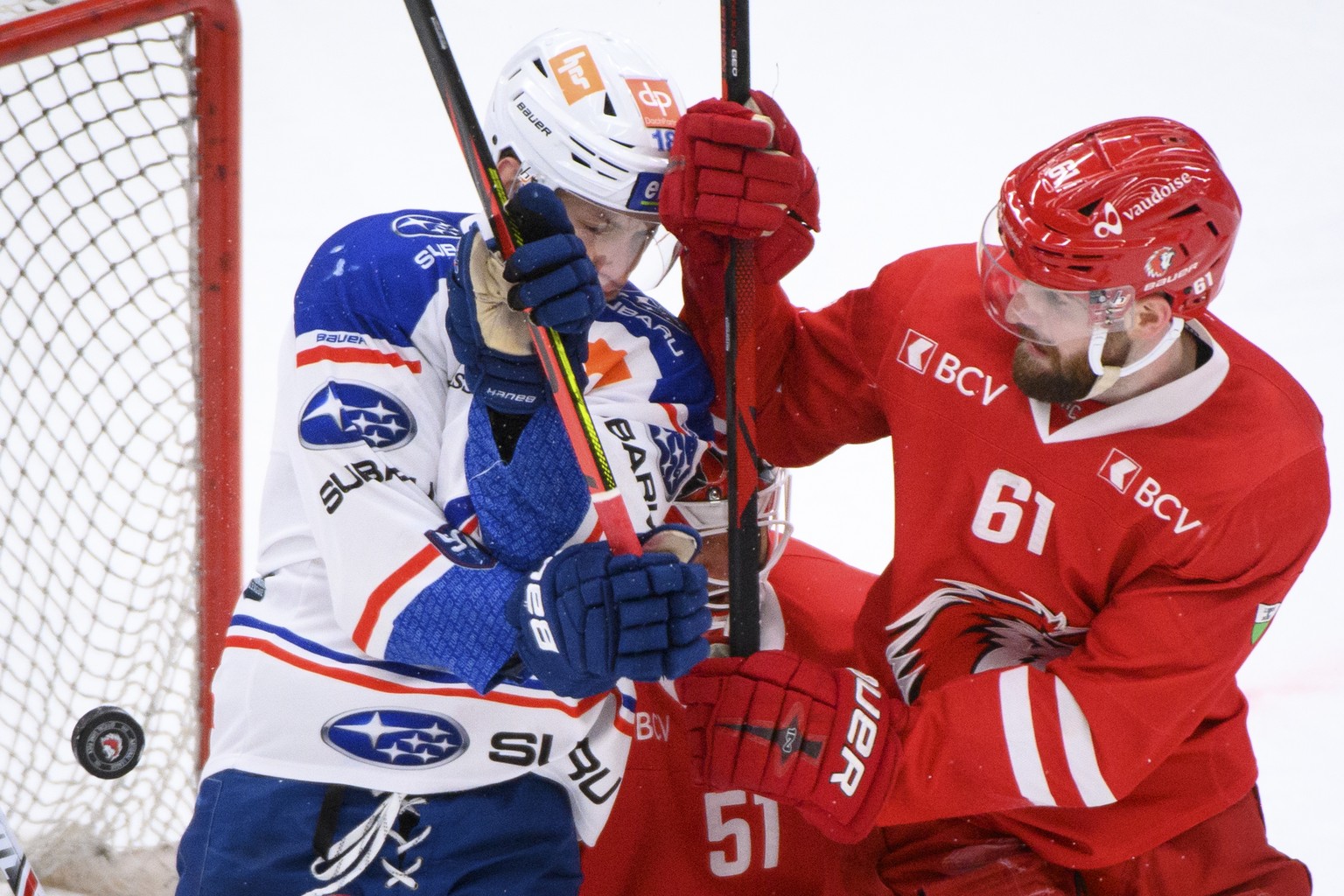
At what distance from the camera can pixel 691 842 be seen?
2051 millimetres

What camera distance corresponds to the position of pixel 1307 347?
3498 mm

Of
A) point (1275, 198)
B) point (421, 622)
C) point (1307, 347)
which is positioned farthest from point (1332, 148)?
point (421, 622)

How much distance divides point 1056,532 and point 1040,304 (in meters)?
0.32

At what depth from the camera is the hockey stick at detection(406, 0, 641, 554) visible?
147 centimetres

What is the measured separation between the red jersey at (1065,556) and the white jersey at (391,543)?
30 centimetres

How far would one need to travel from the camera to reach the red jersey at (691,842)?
2.01 metres

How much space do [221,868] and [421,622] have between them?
0.44 metres

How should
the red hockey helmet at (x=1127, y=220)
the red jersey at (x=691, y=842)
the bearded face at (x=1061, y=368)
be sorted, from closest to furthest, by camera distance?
the red hockey helmet at (x=1127, y=220), the bearded face at (x=1061, y=368), the red jersey at (x=691, y=842)

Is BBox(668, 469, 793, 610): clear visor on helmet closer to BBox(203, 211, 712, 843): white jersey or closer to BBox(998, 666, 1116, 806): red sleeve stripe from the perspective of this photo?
BBox(203, 211, 712, 843): white jersey

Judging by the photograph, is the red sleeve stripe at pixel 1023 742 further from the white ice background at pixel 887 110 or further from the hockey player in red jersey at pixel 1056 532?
the white ice background at pixel 887 110

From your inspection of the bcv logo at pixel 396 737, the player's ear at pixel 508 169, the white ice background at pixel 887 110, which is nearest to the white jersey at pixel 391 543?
the bcv logo at pixel 396 737

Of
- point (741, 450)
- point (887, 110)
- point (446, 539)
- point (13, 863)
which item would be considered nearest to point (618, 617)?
point (446, 539)

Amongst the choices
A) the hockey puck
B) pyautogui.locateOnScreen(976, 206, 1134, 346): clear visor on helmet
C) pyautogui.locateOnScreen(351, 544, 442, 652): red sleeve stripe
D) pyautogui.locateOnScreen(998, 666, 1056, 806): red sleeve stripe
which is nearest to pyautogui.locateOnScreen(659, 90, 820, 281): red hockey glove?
pyautogui.locateOnScreen(976, 206, 1134, 346): clear visor on helmet

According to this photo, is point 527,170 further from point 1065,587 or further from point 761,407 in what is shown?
point 1065,587
